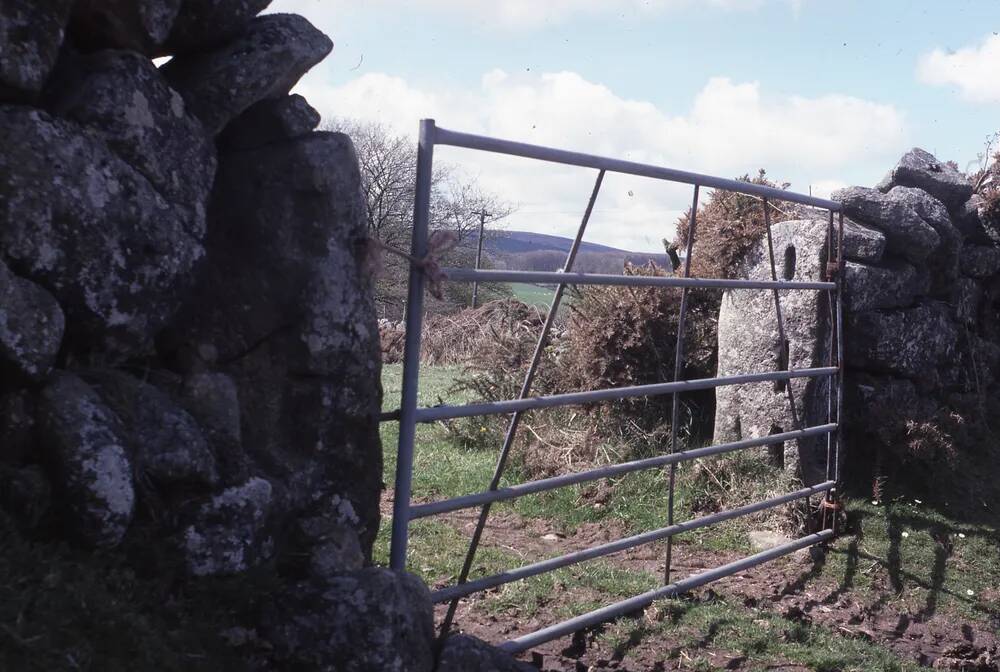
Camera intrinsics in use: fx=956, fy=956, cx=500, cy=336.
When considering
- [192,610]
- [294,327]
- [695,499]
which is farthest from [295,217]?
[695,499]

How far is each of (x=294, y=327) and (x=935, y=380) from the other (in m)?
5.26

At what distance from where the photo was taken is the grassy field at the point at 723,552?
4273 millimetres

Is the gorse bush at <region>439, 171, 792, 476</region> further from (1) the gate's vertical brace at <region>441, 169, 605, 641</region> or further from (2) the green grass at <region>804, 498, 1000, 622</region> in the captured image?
(1) the gate's vertical brace at <region>441, 169, 605, 641</region>

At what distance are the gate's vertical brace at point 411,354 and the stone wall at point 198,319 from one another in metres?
0.17

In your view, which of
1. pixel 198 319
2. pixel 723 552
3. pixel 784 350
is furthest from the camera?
pixel 784 350

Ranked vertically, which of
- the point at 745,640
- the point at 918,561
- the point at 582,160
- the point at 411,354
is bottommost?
the point at 745,640

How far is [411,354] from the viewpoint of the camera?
3217 millimetres

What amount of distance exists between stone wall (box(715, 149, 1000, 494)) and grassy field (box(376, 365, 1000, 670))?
53cm

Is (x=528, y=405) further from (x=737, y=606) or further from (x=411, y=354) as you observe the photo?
(x=737, y=606)

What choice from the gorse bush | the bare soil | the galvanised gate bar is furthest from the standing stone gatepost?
the bare soil

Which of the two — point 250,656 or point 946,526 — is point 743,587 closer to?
point 946,526

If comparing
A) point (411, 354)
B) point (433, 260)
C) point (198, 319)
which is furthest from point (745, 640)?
point (198, 319)

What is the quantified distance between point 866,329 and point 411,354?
13.0ft

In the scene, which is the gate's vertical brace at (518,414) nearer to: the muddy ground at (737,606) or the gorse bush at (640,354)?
the muddy ground at (737,606)
